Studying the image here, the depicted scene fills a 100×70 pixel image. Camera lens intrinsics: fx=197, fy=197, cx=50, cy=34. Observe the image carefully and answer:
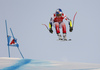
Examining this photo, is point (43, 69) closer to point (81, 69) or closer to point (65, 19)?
point (81, 69)

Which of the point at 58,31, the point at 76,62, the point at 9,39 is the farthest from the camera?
the point at 9,39

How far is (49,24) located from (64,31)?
846 mm

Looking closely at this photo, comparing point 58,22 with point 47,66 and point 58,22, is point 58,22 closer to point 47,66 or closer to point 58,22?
point 58,22

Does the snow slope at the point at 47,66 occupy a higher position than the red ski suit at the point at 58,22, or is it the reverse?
the red ski suit at the point at 58,22

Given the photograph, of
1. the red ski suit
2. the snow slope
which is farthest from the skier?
the snow slope

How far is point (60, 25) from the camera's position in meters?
8.76

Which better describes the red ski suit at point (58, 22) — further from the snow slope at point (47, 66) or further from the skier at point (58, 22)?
the snow slope at point (47, 66)

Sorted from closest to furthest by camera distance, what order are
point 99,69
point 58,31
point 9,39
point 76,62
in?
point 99,69
point 76,62
point 58,31
point 9,39

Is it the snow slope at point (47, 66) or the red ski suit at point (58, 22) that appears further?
the red ski suit at point (58, 22)

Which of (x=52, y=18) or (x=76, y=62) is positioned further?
(x=52, y=18)

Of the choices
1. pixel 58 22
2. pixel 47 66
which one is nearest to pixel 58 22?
pixel 58 22

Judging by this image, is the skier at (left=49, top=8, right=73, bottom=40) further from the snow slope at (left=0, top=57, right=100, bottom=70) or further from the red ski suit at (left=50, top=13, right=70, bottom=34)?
the snow slope at (left=0, top=57, right=100, bottom=70)

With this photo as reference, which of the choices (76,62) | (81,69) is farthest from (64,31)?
(81,69)

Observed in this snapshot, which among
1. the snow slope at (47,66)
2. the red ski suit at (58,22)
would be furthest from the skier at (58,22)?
the snow slope at (47,66)
